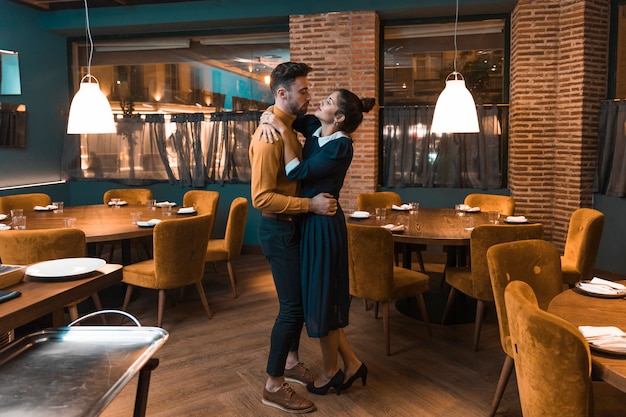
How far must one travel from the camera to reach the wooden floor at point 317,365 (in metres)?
2.96

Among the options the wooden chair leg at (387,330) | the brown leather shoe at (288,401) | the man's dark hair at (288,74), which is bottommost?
the brown leather shoe at (288,401)

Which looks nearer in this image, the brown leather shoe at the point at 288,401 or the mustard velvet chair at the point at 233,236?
the brown leather shoe at the point at 288,401

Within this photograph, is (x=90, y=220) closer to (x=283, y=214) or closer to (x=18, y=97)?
(x=283, y=214)

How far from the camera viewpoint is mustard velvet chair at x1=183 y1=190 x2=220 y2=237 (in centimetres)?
550

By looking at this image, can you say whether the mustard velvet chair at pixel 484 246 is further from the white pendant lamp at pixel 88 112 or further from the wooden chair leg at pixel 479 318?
the white pendant lamp at pixel 88 112

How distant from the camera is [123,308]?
177 inches

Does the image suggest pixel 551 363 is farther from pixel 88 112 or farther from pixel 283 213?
pixel 88 112

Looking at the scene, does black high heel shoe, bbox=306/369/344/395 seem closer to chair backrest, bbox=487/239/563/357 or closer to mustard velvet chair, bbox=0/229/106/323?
chair backrest, bbox=487/239/563/357

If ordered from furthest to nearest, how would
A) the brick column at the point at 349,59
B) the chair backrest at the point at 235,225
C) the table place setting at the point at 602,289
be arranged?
1. the brick column at the point at 349,59
2. the chair backrest at the point at 235,225
3. the table place setting at the point at 602,289

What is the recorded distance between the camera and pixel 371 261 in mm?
3582

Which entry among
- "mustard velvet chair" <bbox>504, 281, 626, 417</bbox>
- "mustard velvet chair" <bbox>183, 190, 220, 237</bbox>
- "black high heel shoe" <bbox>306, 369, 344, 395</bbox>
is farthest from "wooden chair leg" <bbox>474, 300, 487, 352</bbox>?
"mustard velvet chair" <bbox>183, 190, 220, 237</bbox>

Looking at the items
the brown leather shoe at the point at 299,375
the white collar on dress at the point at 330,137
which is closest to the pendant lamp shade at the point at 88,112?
the white collar on dress at the point at 330,137

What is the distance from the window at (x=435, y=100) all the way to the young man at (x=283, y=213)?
417cm

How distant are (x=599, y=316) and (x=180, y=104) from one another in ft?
20.8
